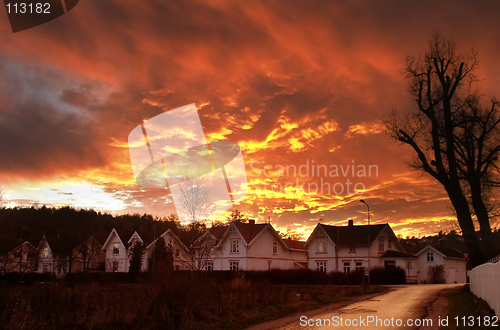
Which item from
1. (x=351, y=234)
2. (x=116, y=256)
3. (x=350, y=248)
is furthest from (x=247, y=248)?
(x=116, y=256)

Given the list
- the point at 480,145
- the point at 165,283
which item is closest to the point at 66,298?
the point at 165,283

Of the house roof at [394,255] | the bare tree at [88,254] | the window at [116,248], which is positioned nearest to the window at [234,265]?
the bare tree at [88,254]

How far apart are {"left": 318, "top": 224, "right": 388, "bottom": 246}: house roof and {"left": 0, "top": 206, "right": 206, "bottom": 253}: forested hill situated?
2275cm

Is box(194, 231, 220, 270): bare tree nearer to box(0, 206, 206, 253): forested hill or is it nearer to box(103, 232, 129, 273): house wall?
box(0, 206, 206, 253): forested hill

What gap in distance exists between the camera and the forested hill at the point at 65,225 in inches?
2527

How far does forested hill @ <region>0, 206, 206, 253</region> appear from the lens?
64.2 metres

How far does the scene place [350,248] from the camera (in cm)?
5747

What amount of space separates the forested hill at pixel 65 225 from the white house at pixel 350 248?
2081 cm

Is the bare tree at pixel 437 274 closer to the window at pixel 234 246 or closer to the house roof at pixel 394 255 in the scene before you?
the house roof at pixel 394 255

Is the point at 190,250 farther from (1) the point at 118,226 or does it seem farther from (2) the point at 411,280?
(1) the point at 118,226

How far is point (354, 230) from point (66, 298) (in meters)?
49.7

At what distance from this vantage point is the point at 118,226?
3452 inches

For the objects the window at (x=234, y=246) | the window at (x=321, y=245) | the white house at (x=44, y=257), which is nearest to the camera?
the window at (x=234, y=246)

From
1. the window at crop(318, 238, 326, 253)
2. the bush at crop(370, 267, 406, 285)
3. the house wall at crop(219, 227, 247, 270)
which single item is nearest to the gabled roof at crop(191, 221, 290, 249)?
the house wall at crop(219, 227, 247, 270)
